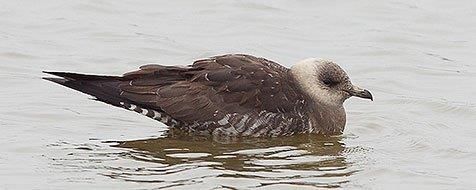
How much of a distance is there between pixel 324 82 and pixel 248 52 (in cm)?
334

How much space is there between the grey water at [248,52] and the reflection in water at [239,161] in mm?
17

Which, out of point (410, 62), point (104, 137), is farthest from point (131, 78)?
point (410, 62)

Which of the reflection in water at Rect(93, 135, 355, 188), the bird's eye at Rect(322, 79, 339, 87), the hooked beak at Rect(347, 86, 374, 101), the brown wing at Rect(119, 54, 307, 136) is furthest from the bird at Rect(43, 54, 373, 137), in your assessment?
the hooked beak at Rect(347, 86, 374, 101)

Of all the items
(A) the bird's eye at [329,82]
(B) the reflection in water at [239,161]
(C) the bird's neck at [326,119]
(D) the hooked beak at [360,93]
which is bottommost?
(B) the reflection in water at [239,161]

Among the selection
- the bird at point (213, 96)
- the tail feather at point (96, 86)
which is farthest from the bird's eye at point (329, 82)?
the tail feather at point (96, 86)

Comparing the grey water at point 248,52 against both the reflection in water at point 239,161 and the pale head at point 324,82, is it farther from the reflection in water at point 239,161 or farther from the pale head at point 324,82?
the pale head at point 324,82

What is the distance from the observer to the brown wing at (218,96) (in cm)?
1284

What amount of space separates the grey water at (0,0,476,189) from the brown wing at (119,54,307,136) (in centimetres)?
18

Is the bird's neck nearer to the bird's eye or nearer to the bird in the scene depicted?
the bird

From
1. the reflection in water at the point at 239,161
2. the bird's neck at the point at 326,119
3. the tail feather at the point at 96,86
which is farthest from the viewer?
the bird's neck at the point at 326,119

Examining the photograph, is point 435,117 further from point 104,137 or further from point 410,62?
point 104,137

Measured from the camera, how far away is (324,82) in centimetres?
1325

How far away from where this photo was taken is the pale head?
13.2 meters

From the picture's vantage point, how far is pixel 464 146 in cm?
1267
